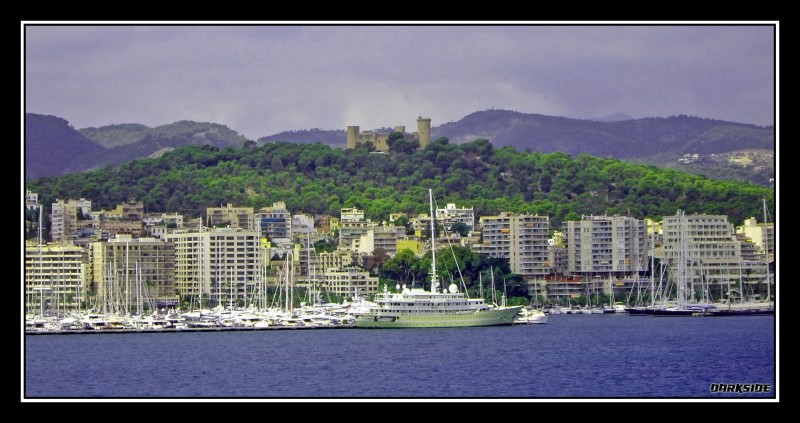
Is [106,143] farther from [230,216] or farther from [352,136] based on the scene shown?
[230,216]

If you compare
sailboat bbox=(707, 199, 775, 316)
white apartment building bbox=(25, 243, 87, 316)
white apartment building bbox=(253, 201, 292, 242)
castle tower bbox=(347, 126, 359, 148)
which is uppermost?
castle tower bbox=(347, 126, 359, 148)

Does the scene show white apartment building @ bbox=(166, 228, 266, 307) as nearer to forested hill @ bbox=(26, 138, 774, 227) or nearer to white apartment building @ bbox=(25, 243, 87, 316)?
white apartment building @ bbox=(25, 243, 87, 316)

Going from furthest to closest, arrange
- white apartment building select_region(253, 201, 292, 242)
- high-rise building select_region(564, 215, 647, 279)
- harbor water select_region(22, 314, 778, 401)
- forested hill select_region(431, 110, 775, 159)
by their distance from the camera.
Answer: forested hill select_region(431, 110, 775, 159)
white apartment building select_region(253, 201, 292, 242)
high-rise building select_region(564, 215, 647, 279)
harbor water select_region(22, 314, 778, 401)

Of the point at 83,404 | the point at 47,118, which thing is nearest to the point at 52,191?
the point at 47,118

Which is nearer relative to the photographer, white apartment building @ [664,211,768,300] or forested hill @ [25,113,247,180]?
white apartment building @ [664,211,768,300]

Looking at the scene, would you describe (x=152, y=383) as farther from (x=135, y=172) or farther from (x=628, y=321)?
(x=135, y=172)

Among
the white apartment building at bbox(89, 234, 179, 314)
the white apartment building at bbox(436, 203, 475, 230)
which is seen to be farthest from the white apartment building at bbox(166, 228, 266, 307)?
the white apartment building at bbox(436, 203, 475, 230)
